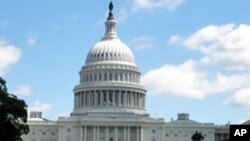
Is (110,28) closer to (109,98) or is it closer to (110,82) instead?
(110,82)

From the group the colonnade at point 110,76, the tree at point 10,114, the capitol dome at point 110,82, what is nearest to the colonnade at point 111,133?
the capitol dome at point 110,82

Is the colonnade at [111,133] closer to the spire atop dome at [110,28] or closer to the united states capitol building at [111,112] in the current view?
the united states capitol building at [111,112]

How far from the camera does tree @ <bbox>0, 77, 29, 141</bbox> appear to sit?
6561cm

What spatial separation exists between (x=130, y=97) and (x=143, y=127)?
11.4 metres

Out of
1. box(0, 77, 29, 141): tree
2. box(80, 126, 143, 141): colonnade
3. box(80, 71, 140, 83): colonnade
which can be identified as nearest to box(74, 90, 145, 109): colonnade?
box(80, 71, 140, 83): colonnade

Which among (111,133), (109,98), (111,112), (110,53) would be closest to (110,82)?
(109,98)

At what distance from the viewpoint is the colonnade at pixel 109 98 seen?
573 feet

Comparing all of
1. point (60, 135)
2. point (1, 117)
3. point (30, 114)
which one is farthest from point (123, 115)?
point (1, 117)

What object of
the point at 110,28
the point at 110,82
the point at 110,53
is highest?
the point at 110,28

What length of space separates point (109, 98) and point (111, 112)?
23.1 ft

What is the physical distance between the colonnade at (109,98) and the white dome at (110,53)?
9.41 m

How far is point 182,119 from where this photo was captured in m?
191

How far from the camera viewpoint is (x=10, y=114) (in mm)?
69438

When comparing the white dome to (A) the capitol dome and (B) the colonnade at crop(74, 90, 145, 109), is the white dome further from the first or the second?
(B) the colonnade at crop(74, 90, 145, 109)
